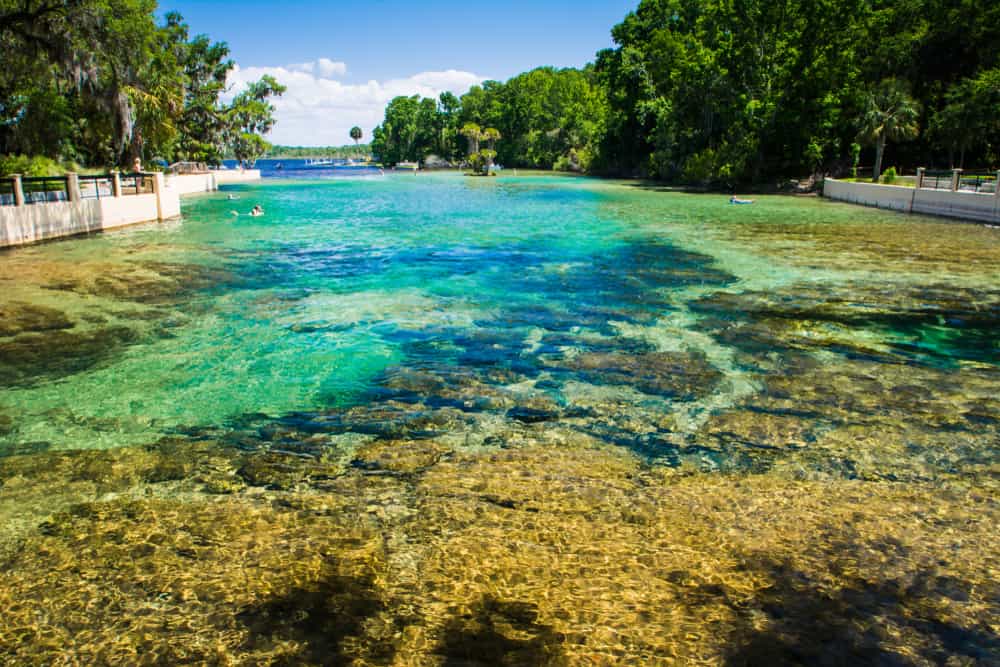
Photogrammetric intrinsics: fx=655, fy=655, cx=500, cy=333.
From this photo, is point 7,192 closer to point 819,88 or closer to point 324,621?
point 324,621

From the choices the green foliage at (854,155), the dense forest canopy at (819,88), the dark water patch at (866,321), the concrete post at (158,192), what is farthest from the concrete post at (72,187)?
the green foliage at (854,155)

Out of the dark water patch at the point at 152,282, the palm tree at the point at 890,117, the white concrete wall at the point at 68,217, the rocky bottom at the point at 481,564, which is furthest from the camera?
the palm tree at the point at 890,117

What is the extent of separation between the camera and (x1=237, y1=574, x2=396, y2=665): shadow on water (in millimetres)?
4457

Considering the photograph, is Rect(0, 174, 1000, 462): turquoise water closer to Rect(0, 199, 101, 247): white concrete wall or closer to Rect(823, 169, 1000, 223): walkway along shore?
Rect(0, 199, 101, 247): white concrete wall

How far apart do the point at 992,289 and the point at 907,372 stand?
9.13 m

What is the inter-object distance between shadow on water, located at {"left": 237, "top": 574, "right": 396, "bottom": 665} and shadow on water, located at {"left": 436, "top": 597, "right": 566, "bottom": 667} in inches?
18.0

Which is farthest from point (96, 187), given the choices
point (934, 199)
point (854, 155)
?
point (854, 155)

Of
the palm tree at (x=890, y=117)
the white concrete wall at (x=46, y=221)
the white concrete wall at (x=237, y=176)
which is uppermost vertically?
the palm tree at (x=890, y=117)

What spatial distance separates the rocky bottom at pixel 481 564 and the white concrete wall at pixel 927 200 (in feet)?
105

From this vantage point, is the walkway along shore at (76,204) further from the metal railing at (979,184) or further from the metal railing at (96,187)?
the metal railing at (979,184)

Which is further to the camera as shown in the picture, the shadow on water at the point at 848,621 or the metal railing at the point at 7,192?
the metal railing at the point at 7,192

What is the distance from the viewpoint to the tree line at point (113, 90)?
25406 mm

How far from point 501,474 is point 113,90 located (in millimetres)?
40356

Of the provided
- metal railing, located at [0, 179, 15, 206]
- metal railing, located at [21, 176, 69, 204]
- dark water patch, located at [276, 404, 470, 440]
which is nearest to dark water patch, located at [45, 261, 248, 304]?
metal railing, located at [0, 179, 15, 206]
